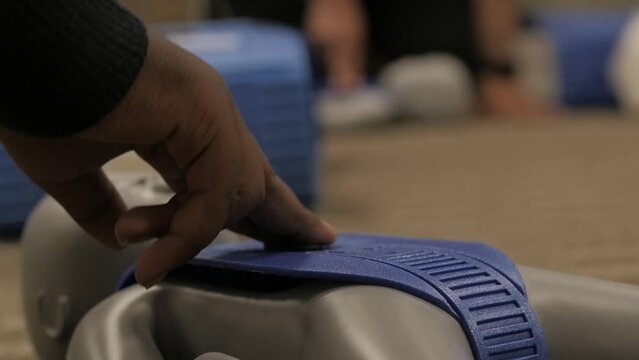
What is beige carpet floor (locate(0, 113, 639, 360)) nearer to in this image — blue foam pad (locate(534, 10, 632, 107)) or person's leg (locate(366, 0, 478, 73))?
blue foam pad (locate(534, 10, 632, 107))

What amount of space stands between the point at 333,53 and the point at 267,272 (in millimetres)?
1799

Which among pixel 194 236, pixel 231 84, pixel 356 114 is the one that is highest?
pixel 194 236

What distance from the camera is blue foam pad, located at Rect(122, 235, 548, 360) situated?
0.39 m

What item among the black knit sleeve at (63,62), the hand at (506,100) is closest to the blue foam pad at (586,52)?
the hand at (506,100)

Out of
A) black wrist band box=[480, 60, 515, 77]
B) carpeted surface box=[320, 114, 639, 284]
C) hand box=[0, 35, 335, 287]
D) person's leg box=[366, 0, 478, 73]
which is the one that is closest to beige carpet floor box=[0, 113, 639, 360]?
carpeted surface box=[320, 114, 639, 284]

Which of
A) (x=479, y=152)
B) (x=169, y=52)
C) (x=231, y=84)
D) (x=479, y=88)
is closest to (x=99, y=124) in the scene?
(x=169, y=52)

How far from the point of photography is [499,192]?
1.23m

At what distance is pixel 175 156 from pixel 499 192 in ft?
2.87

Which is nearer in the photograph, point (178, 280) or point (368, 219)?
point (178, 280)

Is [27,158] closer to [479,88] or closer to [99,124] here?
[99,124]

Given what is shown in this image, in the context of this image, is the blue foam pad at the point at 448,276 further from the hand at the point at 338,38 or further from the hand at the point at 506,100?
the hand at the point at 506,100

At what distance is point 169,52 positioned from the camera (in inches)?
15.1

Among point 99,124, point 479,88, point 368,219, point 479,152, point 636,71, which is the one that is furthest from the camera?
point 479,88

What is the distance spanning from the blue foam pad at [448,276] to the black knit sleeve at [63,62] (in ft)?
0.39
